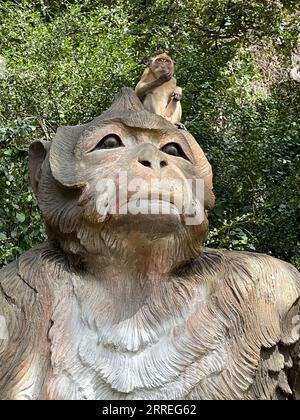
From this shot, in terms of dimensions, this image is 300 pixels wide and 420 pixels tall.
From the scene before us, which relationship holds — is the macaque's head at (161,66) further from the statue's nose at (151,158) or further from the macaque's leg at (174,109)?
the statue's nose at (151,158)

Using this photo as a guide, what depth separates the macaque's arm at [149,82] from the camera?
3102mm

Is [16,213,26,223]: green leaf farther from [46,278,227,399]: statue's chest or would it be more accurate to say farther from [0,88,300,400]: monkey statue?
[46,278,227,399]: statue's chest

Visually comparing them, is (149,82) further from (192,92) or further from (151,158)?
(192,92)

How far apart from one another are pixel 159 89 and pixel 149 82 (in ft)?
0.15

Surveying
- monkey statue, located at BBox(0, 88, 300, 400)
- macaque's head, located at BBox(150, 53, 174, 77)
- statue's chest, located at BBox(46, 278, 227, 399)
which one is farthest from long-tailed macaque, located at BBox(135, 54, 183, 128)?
statue's chest, located at BBox(46, 278, 227, 399)

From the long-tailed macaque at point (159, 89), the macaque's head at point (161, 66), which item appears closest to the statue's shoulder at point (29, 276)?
the long-tailed macaque at point (159, 89)

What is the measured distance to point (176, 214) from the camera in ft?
7.85

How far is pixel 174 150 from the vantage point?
2.63 metres

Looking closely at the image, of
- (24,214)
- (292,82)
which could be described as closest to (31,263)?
(24,214)

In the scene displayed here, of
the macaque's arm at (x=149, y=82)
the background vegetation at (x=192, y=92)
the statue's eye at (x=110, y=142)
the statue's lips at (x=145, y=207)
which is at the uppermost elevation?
the statue's eye at (x=110, y=142)

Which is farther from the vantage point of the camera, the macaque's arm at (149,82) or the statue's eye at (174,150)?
the macaque's arm at (149,82)

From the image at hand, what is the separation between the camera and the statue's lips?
7.76ft

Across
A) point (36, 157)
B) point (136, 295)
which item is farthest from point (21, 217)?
point (136, 295)

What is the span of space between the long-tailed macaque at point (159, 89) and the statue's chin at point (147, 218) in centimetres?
74
